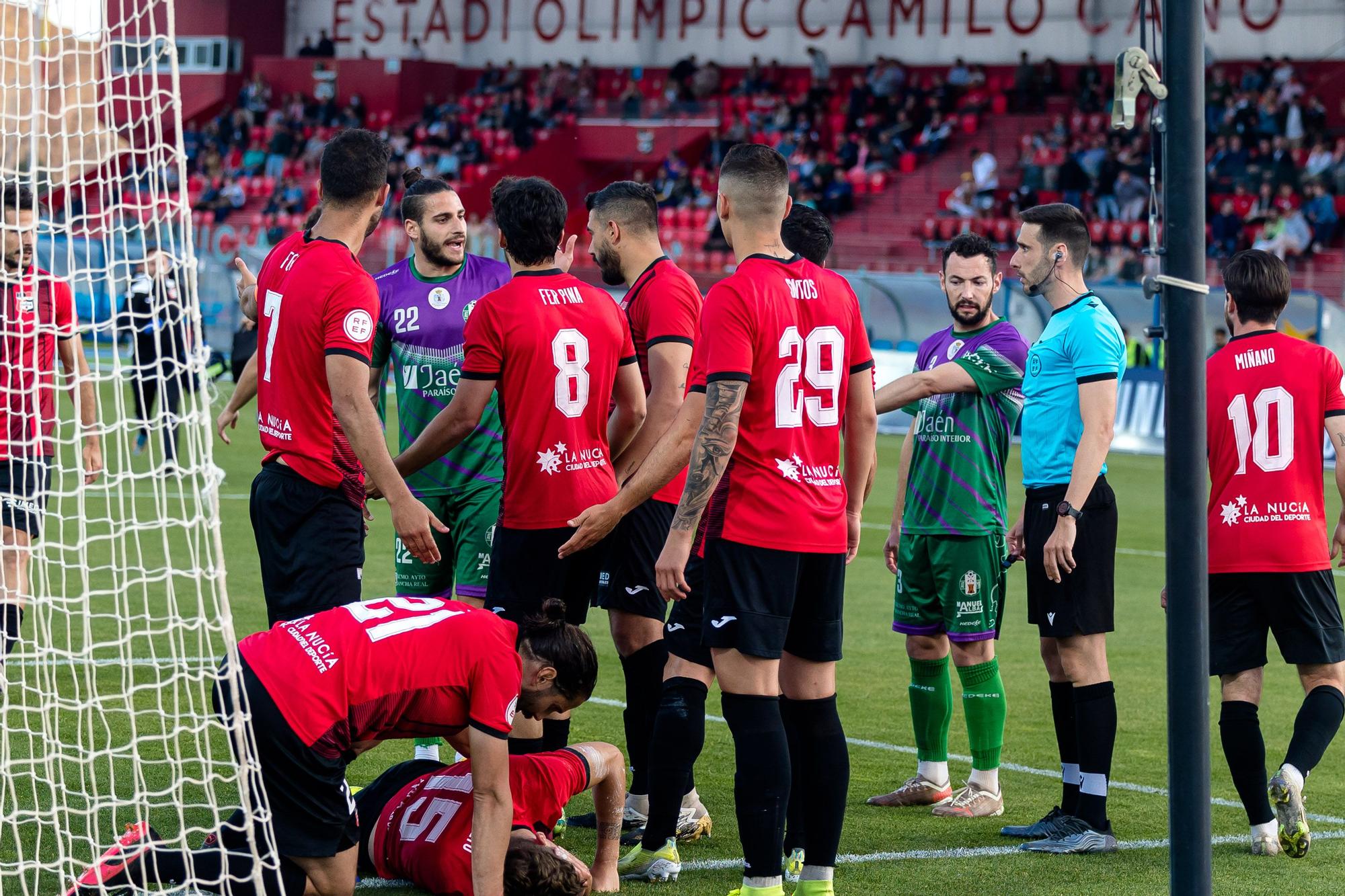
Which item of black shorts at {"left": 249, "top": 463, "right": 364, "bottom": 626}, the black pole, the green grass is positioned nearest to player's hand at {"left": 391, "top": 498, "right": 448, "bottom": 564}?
black shorts at {"left": 249, "top": 463, "right": 364, "bottom": 626}

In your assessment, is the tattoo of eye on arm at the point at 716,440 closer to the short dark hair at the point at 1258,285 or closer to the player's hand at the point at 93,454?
the short dark hair at the point at 1258,285

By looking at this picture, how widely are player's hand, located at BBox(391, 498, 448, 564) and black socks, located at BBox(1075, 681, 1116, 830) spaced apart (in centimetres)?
243

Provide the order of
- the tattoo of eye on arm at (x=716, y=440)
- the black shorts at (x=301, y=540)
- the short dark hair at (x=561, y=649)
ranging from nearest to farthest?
the short dark hair at (x=561, y=649) < the tattoo of eye on arm at (x=716, y=440) < the black shorts at (x=301, y=540)

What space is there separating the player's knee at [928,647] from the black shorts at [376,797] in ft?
6.75

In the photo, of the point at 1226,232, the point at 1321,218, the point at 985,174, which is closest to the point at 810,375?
the point at 1226,232

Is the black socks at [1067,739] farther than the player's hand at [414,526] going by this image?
Yes

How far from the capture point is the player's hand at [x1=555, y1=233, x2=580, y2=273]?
5.92m

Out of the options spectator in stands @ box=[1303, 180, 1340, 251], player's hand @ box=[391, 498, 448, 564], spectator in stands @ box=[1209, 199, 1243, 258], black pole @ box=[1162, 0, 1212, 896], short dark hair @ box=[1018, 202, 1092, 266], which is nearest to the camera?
black pole @ box=[1162, 0, 1212, 896]

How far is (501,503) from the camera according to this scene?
555 centimetres

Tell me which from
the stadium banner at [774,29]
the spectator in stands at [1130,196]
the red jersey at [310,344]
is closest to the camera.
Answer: the red jersey at [310,344]

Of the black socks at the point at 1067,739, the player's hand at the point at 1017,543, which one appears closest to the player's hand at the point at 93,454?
the player's hand at the point at 1017,543

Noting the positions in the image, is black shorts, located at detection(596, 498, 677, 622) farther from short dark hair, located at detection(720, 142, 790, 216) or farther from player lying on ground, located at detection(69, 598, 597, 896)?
short dark hair, located at detection(720, 142, 790, 216)

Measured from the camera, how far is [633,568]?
18.5ft

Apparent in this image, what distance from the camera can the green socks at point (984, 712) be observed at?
612cm
